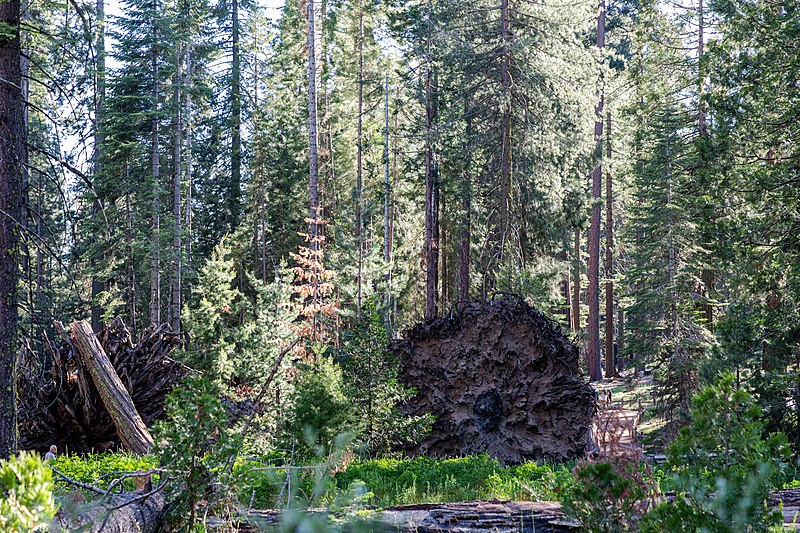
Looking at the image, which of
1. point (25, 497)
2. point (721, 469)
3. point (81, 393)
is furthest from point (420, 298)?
point (25, 497)

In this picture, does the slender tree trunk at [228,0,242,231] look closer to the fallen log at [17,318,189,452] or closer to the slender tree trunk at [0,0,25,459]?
the fallen log at [17,318,189,452]

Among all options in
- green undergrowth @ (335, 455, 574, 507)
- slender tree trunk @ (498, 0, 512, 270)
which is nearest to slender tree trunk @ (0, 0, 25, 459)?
green undergrowth @ (335, 455, 574, 507)

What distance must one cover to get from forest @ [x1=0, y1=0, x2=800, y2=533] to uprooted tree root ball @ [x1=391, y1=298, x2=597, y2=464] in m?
0.05

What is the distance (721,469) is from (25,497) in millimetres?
2986

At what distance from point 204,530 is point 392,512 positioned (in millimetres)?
1147

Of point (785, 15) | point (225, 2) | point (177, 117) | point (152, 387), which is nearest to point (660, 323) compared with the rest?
point (785, 15)

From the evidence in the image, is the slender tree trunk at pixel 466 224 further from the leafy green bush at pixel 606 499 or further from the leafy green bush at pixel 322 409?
the leafy green bush at pixel 606 499

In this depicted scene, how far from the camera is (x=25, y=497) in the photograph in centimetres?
264

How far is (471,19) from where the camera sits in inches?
755

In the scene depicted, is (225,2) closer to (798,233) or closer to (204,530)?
(798,233)

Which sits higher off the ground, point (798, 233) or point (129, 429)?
point (798, 233)

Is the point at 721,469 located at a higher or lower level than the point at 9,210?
lower

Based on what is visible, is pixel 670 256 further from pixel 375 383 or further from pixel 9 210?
pixel 9 210

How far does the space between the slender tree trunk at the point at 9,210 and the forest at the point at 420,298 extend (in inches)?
1.2
